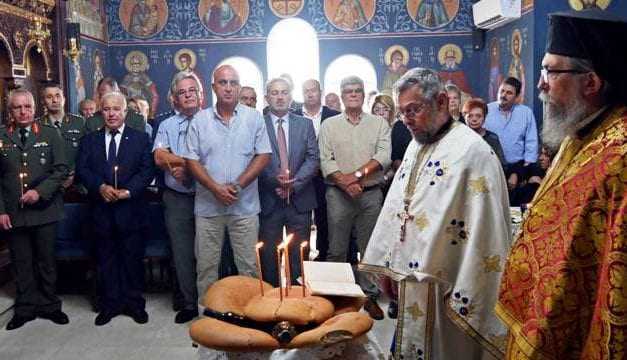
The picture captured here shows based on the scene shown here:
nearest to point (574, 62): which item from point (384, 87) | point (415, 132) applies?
point (415, 132)

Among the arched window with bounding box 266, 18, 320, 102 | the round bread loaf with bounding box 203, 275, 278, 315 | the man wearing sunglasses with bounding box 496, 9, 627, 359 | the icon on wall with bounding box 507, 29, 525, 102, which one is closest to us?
the man wearing sunglasses with bounding box 496, 9, 627, 359

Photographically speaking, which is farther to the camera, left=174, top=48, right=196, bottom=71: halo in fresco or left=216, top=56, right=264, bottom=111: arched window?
left=216, top=56, right=264, bottom=111: arched window

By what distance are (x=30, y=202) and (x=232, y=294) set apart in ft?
10.0

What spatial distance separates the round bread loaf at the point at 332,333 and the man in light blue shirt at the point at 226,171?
2557 mm

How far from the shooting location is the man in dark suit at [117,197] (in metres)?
4.85

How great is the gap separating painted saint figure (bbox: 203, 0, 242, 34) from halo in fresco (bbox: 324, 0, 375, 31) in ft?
5.93

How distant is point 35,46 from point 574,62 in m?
9.14

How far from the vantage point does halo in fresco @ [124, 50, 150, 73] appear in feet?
42.1

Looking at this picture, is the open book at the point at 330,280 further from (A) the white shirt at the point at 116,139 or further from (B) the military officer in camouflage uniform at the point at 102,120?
(B) the military officer in camouflage uniform at the point at 102,120

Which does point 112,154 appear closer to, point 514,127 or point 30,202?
point 30,202

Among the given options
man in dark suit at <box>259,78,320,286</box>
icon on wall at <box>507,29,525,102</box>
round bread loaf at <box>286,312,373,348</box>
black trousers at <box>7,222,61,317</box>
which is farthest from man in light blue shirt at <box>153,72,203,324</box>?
icon on wall at <box>507,29,525,102</box>

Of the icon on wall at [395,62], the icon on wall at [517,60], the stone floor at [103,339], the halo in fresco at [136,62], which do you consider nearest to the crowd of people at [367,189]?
the stone floor at [103,339]

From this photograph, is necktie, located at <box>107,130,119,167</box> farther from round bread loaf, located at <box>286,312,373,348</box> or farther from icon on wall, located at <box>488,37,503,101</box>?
icon on wall, located at <box>488,37,503,101</box>

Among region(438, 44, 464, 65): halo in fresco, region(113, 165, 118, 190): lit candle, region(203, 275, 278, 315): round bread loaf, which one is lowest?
region(203, 275, 278, 315): round bread loaf
